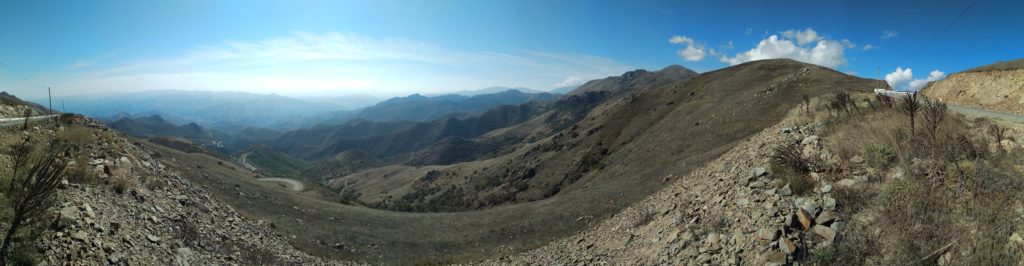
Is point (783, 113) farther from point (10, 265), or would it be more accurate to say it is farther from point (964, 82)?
point (10, 265)

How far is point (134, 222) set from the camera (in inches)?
443

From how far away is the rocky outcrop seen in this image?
17.3 meters

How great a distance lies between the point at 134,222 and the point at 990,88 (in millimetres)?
33810

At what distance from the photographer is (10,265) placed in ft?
24.2

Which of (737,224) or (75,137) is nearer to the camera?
(737,224)

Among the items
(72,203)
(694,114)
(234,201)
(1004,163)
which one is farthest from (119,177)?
(694,114)

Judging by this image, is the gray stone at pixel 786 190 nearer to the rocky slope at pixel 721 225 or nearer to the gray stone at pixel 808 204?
the rocky slope at pixel 721 225

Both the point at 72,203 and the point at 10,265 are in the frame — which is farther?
the point at 72,203

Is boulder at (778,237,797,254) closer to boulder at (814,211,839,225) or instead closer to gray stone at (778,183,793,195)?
boulder at (814,211,839,225)

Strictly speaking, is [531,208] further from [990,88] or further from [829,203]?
[990,88]

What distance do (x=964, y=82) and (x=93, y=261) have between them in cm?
3482

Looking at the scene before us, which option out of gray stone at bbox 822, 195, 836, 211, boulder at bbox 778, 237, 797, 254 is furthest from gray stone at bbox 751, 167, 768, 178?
boulder at bbox 778, 237, 797, 254

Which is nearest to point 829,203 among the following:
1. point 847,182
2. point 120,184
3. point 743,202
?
point 847,182

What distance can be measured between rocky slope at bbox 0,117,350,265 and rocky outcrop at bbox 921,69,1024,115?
30.3 m
